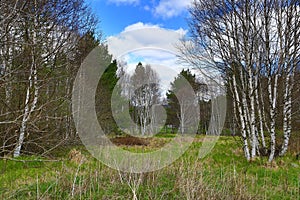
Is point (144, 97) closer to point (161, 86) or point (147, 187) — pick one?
point (161, 86)

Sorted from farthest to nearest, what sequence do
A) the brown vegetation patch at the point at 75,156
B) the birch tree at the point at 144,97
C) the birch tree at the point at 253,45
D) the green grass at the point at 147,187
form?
the birch tree at the point at 144,97
the birch tree at the point at 253,45
the brown vegetation patch at the point at 75,156
the green grass at the point at 147,187

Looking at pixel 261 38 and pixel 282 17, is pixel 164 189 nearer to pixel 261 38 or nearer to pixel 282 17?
pixel 261 38

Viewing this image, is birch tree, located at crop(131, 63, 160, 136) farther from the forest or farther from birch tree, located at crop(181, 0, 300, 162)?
birch tree, located at crop(181, 0, 300, 162)

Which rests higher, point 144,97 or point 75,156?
point 144,97

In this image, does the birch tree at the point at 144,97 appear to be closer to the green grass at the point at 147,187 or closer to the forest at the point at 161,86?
the forest at the point at 161,86

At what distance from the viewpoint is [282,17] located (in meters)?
7.90

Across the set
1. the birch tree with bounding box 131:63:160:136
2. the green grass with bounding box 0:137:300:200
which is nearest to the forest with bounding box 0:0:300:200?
the green grass with bounding box 0:137:300:200

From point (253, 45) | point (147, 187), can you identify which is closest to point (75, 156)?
point (147, 187)

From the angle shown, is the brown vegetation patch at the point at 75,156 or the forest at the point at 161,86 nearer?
the forest at the point at 161,86

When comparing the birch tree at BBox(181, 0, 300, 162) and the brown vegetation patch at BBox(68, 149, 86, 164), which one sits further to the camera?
the birch tree at BBox(181, 0, 300, 162)

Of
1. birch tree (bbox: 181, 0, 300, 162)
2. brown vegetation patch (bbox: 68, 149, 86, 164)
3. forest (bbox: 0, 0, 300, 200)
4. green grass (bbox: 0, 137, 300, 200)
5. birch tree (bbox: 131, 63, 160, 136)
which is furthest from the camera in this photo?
birch tree (bbox: 131, 63, 160, 136)

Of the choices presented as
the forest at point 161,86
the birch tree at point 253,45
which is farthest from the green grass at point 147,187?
the birch tree at point 253,45

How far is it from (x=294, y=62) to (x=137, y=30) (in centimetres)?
541

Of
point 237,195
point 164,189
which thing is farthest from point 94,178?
point 237,195
